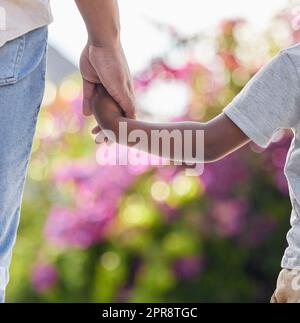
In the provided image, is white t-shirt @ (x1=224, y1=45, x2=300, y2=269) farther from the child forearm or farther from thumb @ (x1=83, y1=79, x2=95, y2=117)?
thumb @ (x1=83, y1=79, x2=95, y2=117)

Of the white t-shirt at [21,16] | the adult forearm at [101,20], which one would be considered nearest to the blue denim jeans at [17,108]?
the white t-shirt at [21,16]

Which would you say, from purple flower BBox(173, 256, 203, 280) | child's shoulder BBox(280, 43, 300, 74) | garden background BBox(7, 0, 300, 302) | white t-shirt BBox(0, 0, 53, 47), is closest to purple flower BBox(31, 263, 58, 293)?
garden background BBox(7, 0, 300, 302)


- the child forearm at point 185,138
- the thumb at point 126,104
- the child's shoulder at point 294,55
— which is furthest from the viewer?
the thumb at point 126,104

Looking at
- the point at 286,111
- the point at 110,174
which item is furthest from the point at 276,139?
the point at 286,111

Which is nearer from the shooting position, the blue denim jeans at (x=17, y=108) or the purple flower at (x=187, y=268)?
the blue denim jeans at (x=17, y=108)

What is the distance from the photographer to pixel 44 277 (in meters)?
3.88

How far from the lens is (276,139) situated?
3.87 meters

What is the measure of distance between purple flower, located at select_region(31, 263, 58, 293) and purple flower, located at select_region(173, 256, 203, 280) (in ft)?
1.60

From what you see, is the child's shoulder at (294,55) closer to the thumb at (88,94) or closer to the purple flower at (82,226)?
the thumb at (88,94)

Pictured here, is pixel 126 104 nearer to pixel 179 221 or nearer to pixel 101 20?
pixel 101 20

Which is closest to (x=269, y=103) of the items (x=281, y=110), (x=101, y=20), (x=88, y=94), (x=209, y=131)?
(x=281, y=110)

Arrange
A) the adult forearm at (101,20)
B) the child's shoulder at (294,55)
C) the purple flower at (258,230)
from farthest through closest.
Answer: the purple flower at (258,230) → the adult forearm at (101,20) → the child's shoulder at (294,55)

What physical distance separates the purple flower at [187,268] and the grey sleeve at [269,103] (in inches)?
83.5

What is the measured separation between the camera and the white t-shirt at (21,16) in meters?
1.68
